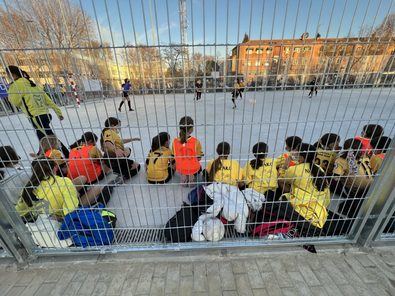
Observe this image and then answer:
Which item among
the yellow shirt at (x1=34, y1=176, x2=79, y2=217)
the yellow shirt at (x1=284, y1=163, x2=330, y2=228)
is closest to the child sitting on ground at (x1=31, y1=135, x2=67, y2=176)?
the yellow shirt at (x1=34, y1=176, x2=79, y2=217)

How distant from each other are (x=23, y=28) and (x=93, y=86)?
53 centimetres

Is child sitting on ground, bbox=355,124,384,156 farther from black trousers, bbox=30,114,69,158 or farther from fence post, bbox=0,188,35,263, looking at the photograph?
fence post, bbox=0,188,35,263

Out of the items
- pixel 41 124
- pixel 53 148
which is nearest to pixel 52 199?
pixel 53 148

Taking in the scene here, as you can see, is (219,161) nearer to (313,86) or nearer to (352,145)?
(313,86)

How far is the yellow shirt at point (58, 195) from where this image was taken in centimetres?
200

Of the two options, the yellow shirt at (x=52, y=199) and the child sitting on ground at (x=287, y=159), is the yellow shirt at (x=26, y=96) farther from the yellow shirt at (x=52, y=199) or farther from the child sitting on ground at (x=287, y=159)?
the child sitting on ground at (x=287, y=159)

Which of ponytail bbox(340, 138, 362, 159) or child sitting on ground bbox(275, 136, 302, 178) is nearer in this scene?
ponytail bbox(340, 138, 362, 159)

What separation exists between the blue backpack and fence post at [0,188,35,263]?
294 millimetres

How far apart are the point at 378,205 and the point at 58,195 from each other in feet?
9.49

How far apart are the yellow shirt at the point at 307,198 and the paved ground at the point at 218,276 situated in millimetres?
343

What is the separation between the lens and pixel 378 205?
1933 millimetres

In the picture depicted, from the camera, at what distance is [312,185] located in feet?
7.02

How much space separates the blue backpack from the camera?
6.60ft

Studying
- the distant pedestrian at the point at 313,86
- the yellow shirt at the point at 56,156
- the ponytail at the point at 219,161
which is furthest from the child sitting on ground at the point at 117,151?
the distant pedestrian at the point at 313,86
